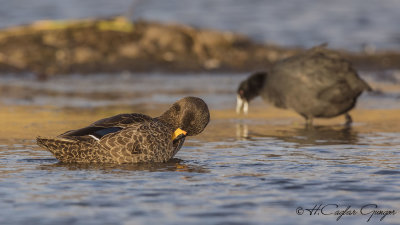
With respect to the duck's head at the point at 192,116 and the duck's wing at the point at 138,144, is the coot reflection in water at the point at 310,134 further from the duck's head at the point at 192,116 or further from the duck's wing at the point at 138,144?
the duck's wing at the point at 138,144

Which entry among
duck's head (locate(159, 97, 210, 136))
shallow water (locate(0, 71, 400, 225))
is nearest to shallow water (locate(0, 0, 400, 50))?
shallow water (locate(0, 71, 400, 225))

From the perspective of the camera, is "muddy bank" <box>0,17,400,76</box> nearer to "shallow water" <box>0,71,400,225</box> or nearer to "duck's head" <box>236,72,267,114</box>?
"shallow water" <box>0,71,400,225</box>

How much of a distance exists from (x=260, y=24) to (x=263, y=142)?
1907cm

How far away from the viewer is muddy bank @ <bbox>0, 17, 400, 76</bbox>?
75.9 feet

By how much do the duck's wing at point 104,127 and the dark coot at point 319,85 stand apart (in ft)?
16.4

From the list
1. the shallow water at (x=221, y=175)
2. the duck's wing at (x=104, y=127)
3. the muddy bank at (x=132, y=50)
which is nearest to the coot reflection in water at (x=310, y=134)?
the shallow water at (x=221, y=175)

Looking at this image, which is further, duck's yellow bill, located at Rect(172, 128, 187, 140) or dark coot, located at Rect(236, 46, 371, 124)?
dark coot, located at Rect(236, 46, 371, 124)

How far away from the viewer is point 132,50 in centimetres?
2394

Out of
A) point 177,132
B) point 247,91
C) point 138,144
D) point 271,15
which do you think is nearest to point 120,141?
point 138,144

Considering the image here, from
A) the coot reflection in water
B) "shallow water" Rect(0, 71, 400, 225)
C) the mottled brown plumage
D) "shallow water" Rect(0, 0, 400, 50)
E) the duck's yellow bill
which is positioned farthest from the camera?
"shallow water" Rect(0, 0, 400, 50)

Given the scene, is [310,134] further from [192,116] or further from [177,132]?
[177,132]

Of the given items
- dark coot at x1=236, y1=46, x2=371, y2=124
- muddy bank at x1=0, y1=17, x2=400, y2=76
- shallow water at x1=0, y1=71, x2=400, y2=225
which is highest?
muddy bank at x1=0, y1=17, x2=400, y2=76

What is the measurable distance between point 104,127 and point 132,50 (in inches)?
573

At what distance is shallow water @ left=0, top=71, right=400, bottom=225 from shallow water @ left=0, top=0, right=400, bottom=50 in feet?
41.2
